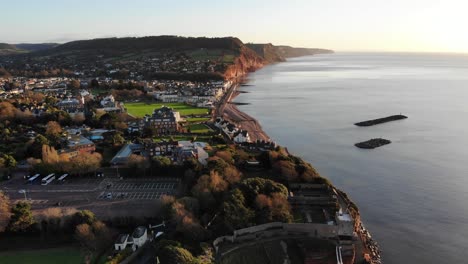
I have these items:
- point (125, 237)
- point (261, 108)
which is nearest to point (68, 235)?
point (125, 237)

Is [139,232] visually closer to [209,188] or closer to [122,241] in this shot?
[122,241]

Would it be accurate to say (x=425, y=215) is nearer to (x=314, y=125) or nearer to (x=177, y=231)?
(x=177, y=231)

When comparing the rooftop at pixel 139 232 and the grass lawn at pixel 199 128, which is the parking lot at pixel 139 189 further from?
the grass lawn at pixel 199 128

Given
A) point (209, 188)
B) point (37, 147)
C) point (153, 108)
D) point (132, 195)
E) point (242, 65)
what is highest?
point (242, 65)

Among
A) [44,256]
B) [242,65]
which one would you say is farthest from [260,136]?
[242,65]

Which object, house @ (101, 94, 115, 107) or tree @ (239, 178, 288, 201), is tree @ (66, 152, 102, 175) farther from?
house @ (101, 94, 115, 107)

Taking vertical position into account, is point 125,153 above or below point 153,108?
above

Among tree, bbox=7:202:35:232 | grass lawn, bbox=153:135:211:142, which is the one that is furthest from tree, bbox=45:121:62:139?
tree, bbox=7:202:35:232
